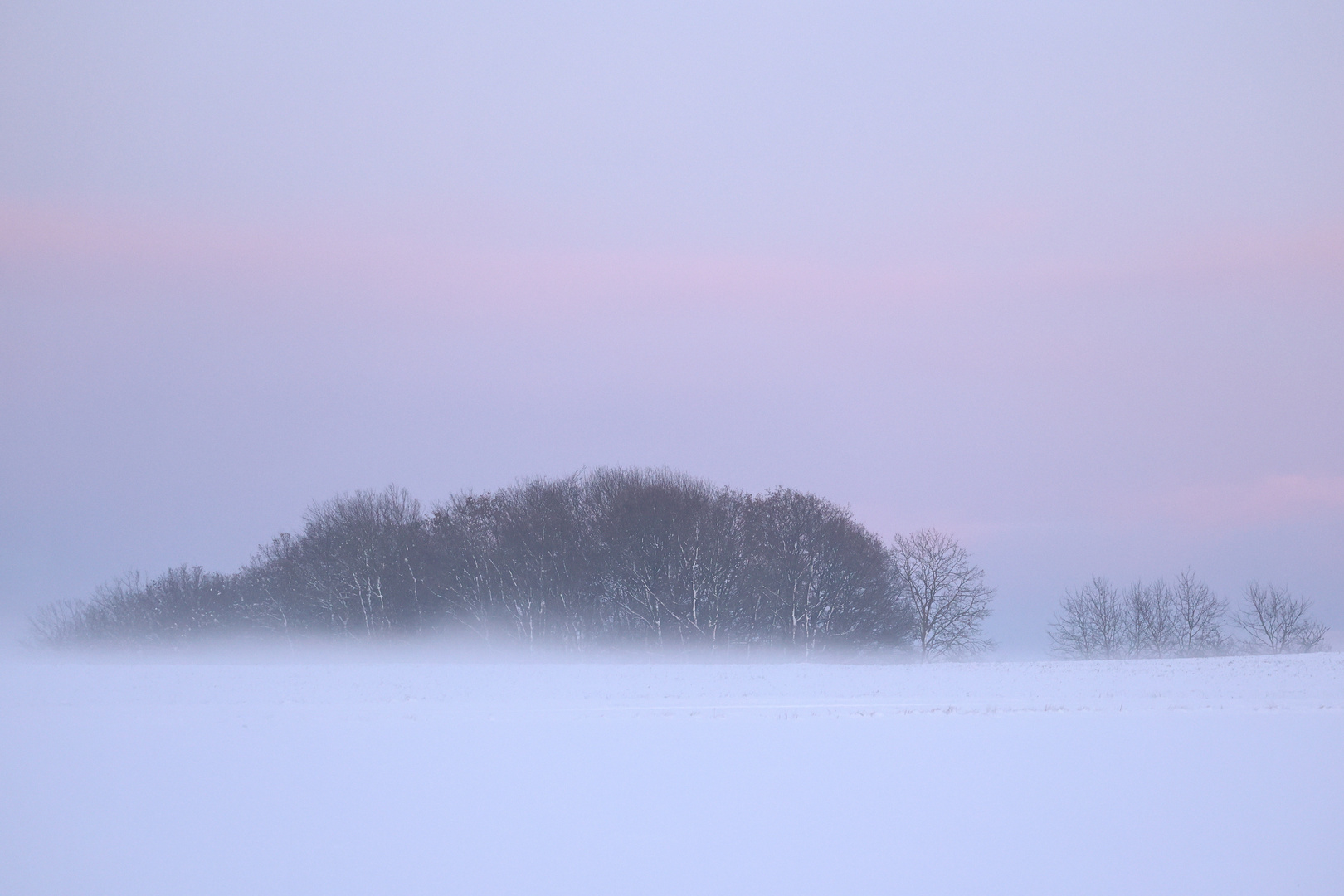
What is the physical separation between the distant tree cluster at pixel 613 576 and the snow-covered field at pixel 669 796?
26.8 meters

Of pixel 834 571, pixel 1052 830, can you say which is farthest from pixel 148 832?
pixel 834 571

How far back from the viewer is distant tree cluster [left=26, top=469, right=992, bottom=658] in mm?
50500

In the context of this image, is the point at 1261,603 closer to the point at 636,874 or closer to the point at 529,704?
the point at 529,704

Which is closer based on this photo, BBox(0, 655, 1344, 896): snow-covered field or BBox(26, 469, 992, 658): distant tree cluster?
BBox(0, 655, 1344, 896): snow-covered field

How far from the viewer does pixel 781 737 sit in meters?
17.9

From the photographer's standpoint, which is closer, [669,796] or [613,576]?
[669,796]

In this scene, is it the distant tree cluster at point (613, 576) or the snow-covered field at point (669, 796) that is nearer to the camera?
the snow-covered field at point (669, 796)

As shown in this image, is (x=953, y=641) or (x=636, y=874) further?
(x=953, y=641)

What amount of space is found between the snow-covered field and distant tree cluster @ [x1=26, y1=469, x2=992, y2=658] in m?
26.8

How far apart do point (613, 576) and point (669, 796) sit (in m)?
38.4

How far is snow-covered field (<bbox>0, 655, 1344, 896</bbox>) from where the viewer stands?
36.0 feet

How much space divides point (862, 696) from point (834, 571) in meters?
28.2

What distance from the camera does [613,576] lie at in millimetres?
52156

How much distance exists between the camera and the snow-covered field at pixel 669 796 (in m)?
11.0
